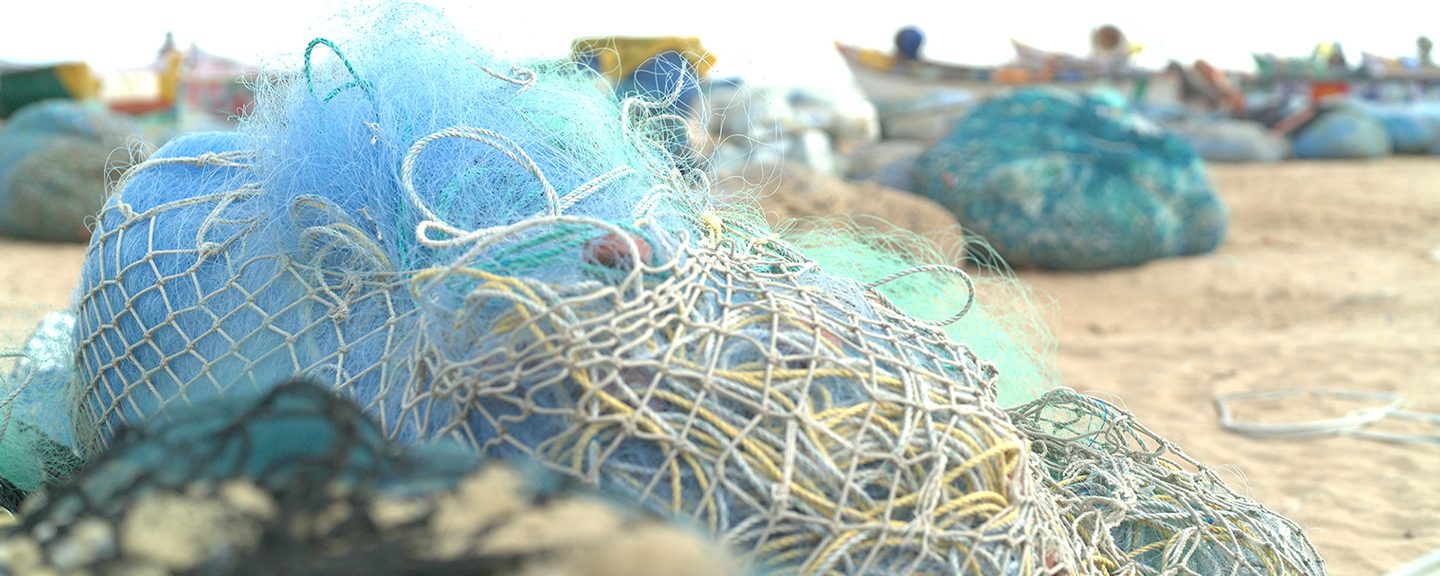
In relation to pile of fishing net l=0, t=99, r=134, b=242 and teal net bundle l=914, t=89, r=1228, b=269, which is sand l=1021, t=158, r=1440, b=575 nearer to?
teal net bundle l=914, t=89, r=1228, b=269

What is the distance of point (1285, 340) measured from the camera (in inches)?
240

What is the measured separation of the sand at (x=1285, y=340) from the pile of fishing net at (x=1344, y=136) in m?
7.97

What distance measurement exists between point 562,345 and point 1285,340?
5664 millimetres

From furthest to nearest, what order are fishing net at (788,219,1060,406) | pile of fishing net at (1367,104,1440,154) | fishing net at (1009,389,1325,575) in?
pile of fishing net at (1367,104,1440,154), fishing net at (788,219,1060,406), fishing net at (1009,389,1325,575)

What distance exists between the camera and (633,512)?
45.2 inches

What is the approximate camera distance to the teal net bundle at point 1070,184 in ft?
26.2

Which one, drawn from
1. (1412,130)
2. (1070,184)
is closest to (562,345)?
(1070,184)

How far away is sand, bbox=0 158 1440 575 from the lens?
346cm

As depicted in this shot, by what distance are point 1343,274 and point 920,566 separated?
7.98m

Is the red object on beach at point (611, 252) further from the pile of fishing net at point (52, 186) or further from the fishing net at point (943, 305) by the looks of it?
the pile of fishing net at point (52, 186)

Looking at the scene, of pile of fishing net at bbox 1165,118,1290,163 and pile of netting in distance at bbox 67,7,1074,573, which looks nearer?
pile of netting in distance at bbox 67,7,1074,573

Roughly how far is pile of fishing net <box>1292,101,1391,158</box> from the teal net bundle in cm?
1213

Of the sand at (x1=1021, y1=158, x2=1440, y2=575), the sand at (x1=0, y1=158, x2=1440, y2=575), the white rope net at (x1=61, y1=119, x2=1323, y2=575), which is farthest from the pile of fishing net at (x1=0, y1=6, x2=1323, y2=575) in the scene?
the sand at (x1=1021, y1=158, x2=1440, y2=575)

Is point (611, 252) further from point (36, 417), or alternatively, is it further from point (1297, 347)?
point (1297, 347)
